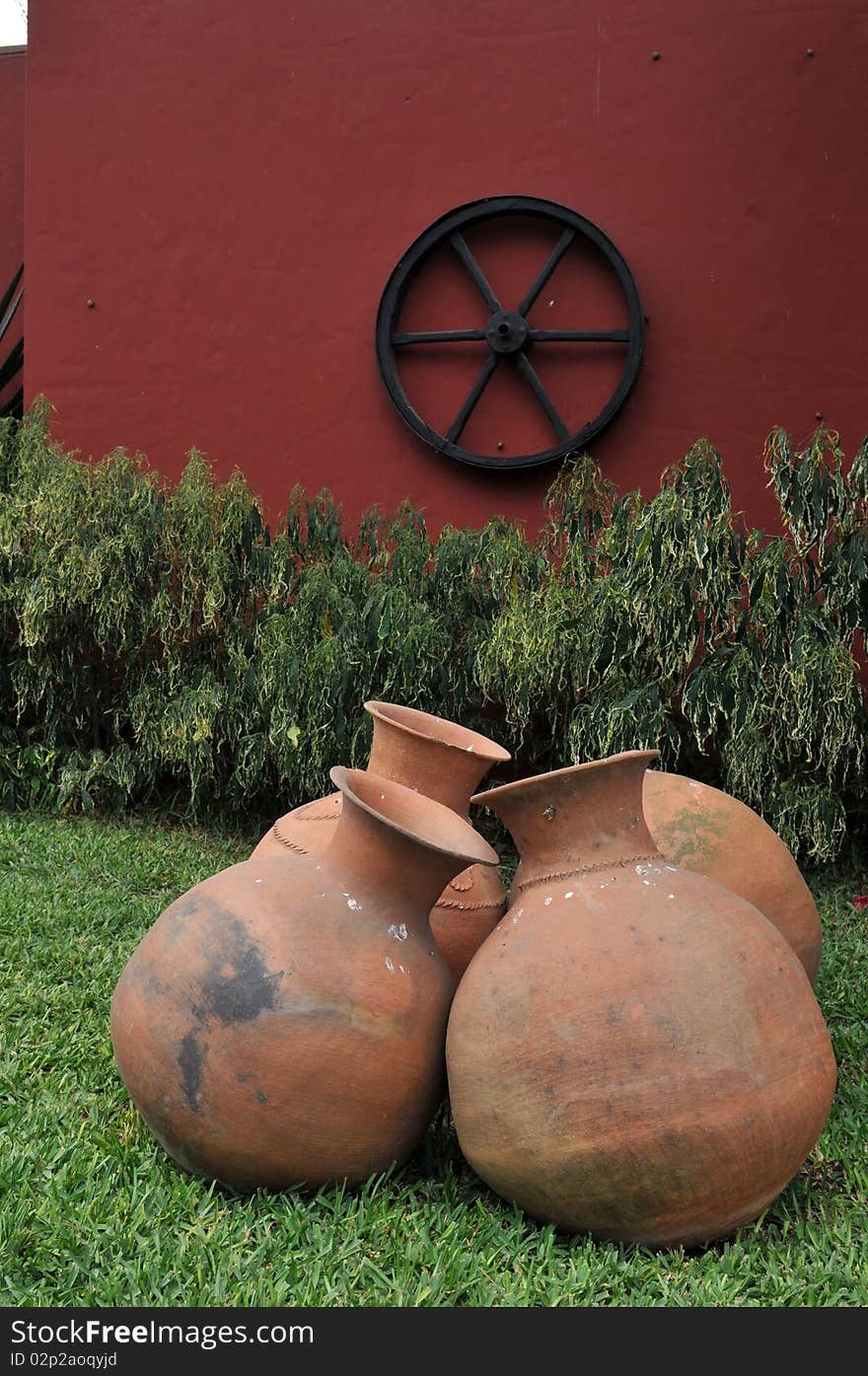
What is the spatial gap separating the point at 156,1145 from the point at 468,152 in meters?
5.30

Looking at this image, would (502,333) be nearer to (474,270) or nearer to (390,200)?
(474,270)

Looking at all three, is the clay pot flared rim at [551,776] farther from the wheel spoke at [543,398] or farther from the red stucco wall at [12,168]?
the red stucco wall at [12,168]

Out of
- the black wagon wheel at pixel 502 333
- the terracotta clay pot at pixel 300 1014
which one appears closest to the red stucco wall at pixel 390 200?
the black wagon wheel at pixel 502 333

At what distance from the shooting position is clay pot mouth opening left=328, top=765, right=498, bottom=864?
2.68 metres

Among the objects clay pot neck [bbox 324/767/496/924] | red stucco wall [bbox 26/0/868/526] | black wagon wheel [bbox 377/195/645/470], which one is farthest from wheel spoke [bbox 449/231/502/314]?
clay pot neck [bbox 324/767/496/924]

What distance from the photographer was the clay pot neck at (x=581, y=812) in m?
2.51

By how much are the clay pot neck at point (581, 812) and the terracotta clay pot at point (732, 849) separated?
56 cm

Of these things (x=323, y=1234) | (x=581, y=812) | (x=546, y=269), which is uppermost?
(x=546, y=269)

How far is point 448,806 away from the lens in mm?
3035

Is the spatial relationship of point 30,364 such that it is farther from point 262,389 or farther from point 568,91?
point 568,91

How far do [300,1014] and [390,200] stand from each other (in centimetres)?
515

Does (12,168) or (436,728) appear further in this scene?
(12,168)

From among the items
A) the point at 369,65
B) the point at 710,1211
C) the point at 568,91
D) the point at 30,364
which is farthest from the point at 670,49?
the point at 710,1211

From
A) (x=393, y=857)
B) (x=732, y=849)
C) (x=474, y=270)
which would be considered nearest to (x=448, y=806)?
Answer: (x=393, y=857)
